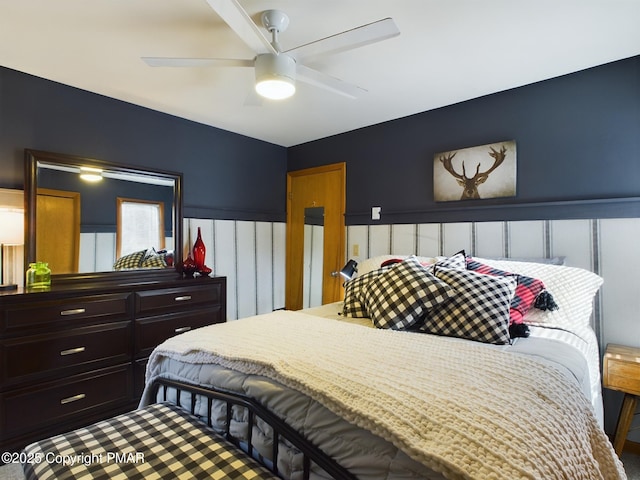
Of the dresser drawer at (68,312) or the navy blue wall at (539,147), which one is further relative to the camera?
the navy blue wall at (539,147)

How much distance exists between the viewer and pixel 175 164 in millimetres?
3059

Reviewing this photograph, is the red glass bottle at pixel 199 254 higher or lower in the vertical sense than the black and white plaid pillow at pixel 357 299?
higher

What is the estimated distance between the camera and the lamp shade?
207cm

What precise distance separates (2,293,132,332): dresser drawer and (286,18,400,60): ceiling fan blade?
1.93m

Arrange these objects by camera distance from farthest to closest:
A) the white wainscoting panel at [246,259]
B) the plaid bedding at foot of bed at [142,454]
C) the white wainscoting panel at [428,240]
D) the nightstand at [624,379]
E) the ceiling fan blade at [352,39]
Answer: the white wainscoting panel at [246,259] < the white wainscoting panel at [428,240] < the nightstand at [624,379] < the ceiling fan blade at [352,39] < the plaid bedding at foot of bed at [142,454]

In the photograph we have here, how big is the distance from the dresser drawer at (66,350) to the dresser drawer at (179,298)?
0.17 meters

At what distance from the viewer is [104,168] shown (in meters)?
2.62

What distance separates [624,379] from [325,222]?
256 centimetres

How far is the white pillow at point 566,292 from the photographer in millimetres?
1786

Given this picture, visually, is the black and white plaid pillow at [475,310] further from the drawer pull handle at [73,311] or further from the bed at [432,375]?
the drawer pull handle at [73,311]

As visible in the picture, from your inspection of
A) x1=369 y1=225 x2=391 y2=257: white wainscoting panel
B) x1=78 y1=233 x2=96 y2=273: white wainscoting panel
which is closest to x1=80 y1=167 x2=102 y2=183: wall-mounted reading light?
x1=78 y1=233 x2=96 y2=273: white wainscoting panel

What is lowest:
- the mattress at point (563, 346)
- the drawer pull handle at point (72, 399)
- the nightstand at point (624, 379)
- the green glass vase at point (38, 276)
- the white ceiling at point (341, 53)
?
the drawer pull handle at point (72, 399)

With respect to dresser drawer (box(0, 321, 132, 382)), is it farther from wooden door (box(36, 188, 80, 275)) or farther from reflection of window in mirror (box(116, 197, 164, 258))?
reflection of window in mirror (box(116, 197, 164, 258))

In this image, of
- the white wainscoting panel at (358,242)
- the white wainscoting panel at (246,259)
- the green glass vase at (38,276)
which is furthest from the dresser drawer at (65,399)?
the white wainscoting panel at (358,242)
